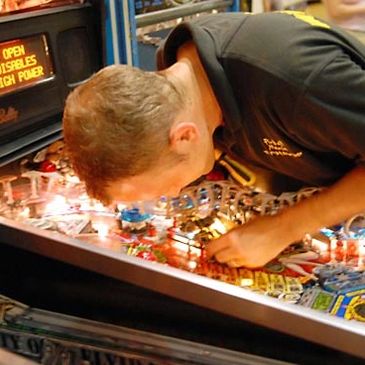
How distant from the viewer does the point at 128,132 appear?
2.53 ft

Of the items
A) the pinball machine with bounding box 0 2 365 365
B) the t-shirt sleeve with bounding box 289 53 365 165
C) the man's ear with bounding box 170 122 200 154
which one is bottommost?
the pinball machine with bounding box 0 2 365 365

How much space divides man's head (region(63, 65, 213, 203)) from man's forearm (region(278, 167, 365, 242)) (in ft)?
0.61

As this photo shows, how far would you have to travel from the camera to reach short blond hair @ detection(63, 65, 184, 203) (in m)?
0.77

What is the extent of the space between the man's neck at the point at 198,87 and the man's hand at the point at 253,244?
16cm

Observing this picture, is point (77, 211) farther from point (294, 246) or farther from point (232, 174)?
point (294, 246)

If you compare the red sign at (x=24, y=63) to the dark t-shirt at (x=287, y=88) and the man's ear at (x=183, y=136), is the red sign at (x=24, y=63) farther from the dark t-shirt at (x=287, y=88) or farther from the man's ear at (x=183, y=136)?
the man's ear at (x=183, y=136)

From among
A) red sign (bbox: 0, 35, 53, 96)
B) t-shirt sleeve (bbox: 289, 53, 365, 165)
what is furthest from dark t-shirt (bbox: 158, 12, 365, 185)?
red sign (bbox: 0, 35, 53, 96)

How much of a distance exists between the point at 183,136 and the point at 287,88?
0.47 feet

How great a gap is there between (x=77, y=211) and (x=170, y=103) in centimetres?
35

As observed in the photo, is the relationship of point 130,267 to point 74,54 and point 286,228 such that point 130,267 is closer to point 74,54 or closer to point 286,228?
point 286,228

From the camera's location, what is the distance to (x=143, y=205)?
107 centimetres

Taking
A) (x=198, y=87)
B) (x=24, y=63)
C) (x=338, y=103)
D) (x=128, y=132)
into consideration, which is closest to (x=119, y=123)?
(x=128, y=132)

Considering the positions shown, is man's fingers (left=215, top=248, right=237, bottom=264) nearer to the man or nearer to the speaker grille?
the man

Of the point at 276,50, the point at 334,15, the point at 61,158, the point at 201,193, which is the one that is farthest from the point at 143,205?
the point at 334,15
